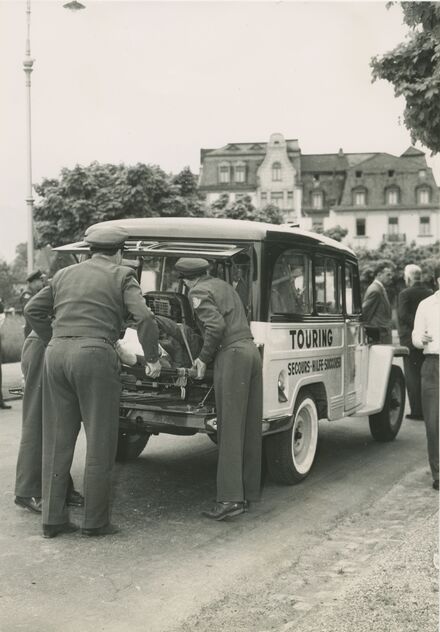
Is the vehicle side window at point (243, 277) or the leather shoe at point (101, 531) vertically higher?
the vehicle side window at point (243, 277)

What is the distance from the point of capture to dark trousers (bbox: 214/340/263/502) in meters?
5.77

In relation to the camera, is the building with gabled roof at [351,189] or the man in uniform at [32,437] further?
the building with gabled roof at [351,189]

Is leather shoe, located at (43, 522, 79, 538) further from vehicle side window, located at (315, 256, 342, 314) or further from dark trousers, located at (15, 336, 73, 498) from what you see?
vehicle side window, located at (315, 256, 342, 314)

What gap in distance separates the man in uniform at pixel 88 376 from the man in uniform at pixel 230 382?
0.61 m

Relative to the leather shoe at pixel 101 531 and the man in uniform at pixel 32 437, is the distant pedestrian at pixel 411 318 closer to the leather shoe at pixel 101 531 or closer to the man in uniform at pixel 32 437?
the man in uniform at pixel 32 437

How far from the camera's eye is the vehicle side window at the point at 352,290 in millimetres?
8211

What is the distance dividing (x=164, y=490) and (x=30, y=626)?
9.35ft

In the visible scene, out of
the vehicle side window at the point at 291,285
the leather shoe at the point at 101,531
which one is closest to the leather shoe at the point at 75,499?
the leather shoe at the point at 101,531

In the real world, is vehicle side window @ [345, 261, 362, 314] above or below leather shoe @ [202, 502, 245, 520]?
above

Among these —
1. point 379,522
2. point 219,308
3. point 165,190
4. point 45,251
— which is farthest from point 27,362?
point 165,190

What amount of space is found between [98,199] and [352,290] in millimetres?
17961

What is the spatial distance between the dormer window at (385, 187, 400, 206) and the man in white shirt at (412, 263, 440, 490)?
69.2 metres

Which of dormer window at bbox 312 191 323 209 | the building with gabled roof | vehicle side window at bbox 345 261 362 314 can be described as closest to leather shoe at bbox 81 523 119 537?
vehicle side window at bbox 345 261 362 314

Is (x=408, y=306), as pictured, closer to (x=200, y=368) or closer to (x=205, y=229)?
(x=205, y=229)
